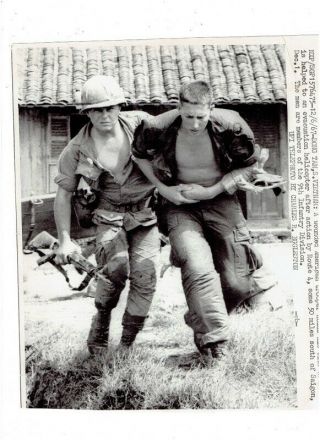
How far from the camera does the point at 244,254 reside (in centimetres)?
507

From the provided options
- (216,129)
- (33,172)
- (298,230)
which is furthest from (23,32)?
(298,230)

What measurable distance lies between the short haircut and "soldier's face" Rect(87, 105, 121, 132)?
508 mm

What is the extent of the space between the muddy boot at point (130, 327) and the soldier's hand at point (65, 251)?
59 centimetres

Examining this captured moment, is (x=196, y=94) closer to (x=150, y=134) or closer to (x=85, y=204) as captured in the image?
(x=150, y=134)

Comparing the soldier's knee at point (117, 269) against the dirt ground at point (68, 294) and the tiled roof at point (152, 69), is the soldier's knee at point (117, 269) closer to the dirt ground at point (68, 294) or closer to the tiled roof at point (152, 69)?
the dirt ground at point (68, 294)

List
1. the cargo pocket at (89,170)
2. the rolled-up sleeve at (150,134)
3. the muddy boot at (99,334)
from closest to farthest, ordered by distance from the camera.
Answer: the rolled-up sleeve at (150,134) < the cargo pocket at (89,170) < the muddy boot at (99,334)

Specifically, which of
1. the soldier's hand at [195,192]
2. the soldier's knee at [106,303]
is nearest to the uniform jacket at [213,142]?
the soldier's hand at [195,192]

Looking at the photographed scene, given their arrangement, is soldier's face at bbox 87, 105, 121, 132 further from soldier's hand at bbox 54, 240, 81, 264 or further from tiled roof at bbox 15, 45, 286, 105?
soldier's hand at bbox 54, 240, 81, 264

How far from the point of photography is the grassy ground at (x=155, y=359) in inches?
200

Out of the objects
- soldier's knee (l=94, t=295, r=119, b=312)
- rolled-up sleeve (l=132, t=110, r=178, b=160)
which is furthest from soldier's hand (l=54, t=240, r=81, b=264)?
rolled-up sleeve (l=132, t=110, r=178, b=160)

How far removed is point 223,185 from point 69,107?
1513 millimetres

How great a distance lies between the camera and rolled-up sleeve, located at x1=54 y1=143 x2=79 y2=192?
16.8 ft

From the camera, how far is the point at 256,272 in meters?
5.12

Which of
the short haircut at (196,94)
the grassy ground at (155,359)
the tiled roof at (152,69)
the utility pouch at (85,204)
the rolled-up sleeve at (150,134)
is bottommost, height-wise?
the grassy ground at (155,359)
